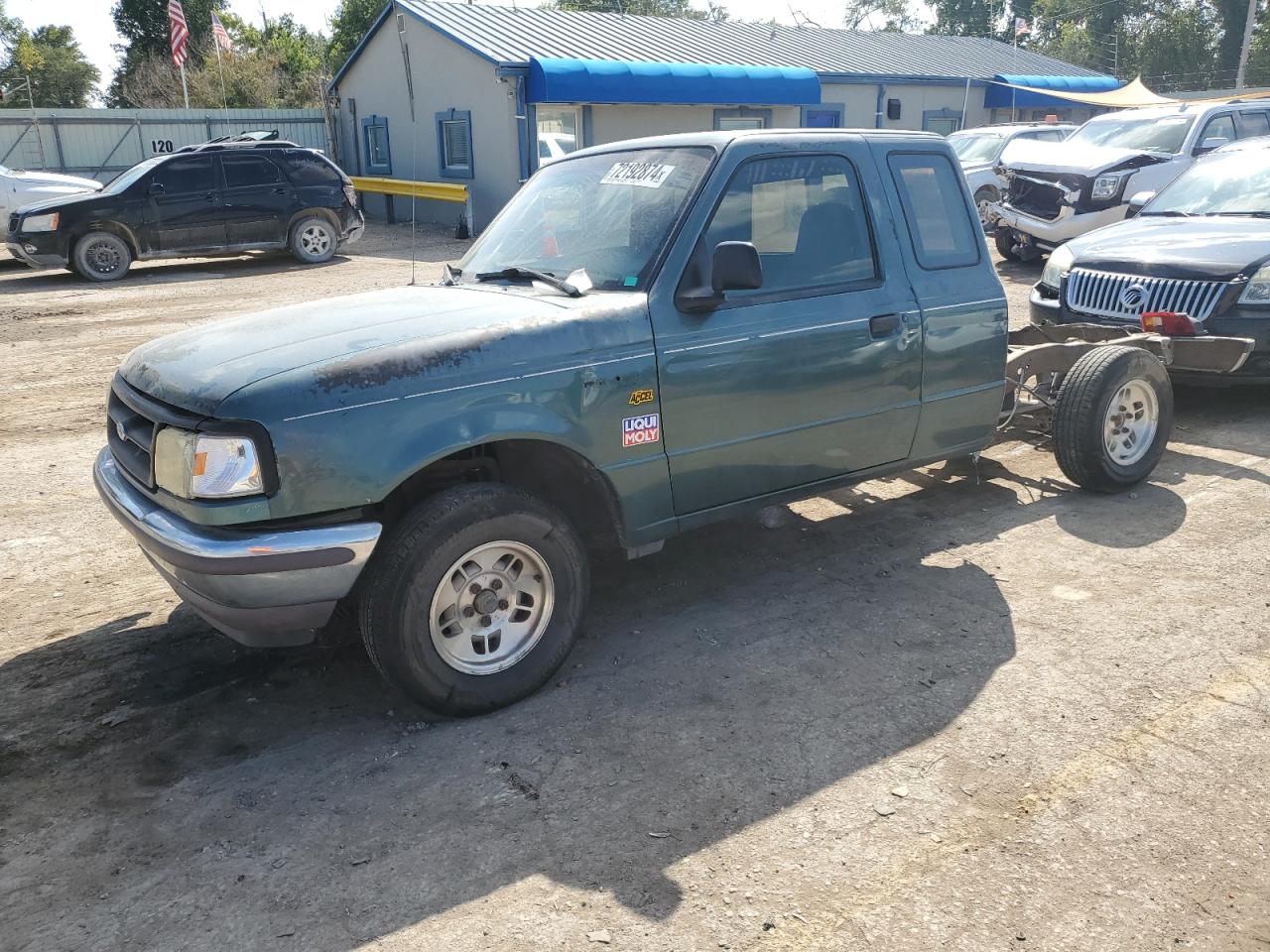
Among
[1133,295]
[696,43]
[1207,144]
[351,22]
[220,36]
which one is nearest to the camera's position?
[1133,295]

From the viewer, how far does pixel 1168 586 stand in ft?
15.4

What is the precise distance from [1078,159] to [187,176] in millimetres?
13098

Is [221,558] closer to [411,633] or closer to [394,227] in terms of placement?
[411,633]

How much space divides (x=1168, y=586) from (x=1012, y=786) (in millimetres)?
1951

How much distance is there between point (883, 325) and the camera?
4570 millimetres

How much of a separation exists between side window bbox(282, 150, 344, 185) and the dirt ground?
39.9 ft

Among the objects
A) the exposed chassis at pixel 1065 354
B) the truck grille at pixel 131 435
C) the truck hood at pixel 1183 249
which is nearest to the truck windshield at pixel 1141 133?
the truck hood at pixel 1183 249

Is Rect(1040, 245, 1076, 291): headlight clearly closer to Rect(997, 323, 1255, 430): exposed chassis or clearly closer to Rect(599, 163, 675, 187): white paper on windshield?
Rect(997, 323, 1255, 430): exposed chassis

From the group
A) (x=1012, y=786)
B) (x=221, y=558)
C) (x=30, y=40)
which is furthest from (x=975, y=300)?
(x=30, y=40)

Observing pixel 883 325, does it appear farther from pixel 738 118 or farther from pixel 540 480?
pixel 738 118

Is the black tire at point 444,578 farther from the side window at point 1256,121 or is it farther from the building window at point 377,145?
the building window at point 377,145

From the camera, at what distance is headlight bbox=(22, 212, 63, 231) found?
14.1m

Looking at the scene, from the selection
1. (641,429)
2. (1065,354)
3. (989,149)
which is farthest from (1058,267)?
(989,149)

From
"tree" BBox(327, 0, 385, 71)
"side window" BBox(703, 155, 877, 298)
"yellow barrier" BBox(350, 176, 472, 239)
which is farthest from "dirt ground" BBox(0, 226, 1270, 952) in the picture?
"tree" BBox(327, 0, 385, 71)
